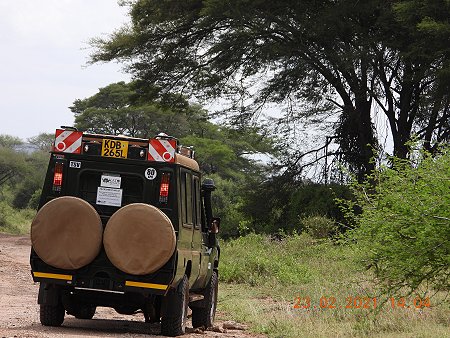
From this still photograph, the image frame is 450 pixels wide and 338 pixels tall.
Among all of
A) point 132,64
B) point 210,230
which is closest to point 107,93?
point 132,64

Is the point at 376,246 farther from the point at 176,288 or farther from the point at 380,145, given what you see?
the point at 380,145

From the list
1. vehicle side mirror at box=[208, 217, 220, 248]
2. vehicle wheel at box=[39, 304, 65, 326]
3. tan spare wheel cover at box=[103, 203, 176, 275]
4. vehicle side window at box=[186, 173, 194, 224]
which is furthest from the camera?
vehicle side mirror at box=[208, 217, 220, 248]

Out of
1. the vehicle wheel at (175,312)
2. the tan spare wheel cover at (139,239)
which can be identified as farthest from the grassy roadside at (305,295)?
the tan spare wheel cover at (139,239)

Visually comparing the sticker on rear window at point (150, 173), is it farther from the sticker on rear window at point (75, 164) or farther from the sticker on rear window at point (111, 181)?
the sticker on rear window at point (75, 164)

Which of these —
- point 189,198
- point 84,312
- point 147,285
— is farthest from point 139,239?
point 84,312

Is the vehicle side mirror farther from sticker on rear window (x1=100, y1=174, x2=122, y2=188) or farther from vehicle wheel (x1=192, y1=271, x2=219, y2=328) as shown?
sticker on rear window (x1=100, y1=174, x2=122, y2=188)

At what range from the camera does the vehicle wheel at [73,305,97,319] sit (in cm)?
1229

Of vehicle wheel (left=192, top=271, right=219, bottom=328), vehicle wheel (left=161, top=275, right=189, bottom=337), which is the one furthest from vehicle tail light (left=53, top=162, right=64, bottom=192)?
vehicle wheel (left=192, top=271, right=219, bottom=328)

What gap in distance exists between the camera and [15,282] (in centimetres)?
1892

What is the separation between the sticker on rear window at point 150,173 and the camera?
11.0 meters

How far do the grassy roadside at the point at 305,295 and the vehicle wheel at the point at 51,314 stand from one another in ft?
8.94

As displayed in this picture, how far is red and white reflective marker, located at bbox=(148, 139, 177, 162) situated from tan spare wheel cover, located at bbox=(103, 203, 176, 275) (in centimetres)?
73

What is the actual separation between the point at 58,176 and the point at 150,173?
108cm
